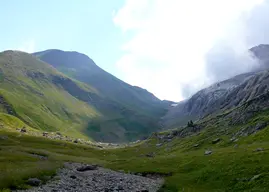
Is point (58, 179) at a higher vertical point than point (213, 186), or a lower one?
higher

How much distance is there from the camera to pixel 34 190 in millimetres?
37031

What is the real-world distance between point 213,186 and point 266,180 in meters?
8.40

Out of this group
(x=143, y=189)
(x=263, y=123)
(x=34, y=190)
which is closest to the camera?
(x=34, y=190)

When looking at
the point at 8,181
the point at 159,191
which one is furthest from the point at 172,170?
the point at 8,181

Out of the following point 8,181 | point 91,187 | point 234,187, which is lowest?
point 234,187

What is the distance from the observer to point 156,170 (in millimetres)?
68625

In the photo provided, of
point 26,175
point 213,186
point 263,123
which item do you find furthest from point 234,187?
point 263,123

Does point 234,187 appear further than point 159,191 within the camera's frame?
No

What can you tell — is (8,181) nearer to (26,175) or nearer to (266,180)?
(26,175)

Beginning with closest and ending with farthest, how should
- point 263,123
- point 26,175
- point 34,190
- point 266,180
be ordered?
point 34,190, point 266,180, point 26,175, point 263,123

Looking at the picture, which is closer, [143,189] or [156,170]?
[143,189]

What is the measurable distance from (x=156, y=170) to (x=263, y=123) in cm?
5571

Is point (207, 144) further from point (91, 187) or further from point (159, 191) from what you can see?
point (91, 187)

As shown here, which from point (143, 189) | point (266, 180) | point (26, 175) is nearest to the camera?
point (266, 180)
